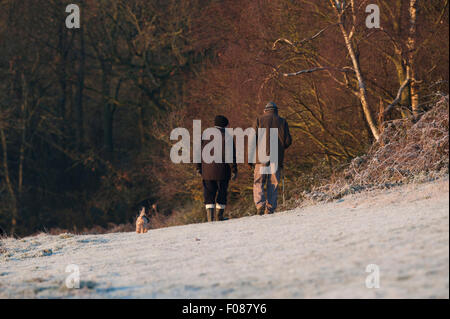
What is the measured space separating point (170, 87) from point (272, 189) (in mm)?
17919

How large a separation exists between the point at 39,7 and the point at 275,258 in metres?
24.9

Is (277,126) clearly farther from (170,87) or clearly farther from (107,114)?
(107,114)

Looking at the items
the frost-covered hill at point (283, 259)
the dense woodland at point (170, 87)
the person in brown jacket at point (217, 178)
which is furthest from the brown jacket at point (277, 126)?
the dense woodland at point (170, 87)

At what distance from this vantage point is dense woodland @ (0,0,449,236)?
50.8 ft

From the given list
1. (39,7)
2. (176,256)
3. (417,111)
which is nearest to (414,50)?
(417,111)

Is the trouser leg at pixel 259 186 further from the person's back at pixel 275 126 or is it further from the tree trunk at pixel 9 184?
the tree trunk at pixel 9 184

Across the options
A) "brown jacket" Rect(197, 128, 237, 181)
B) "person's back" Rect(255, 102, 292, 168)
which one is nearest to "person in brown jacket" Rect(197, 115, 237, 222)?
"brown jacket" Rect(197, 128, 237, 181)

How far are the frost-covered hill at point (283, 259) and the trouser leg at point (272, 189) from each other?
1045mm

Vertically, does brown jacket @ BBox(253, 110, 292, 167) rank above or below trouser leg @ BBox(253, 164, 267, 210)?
above

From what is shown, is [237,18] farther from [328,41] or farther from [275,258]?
[275,258]

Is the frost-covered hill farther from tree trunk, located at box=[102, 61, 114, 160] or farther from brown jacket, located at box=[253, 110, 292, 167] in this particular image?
tree trunk, located at box=[102, 61, 114, 160]

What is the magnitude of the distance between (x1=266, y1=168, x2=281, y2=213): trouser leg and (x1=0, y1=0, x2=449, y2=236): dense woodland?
3446 mm

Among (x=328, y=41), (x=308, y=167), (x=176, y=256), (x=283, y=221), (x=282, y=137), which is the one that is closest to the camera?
(x=176, y=256)

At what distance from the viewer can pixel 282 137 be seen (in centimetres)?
1191
